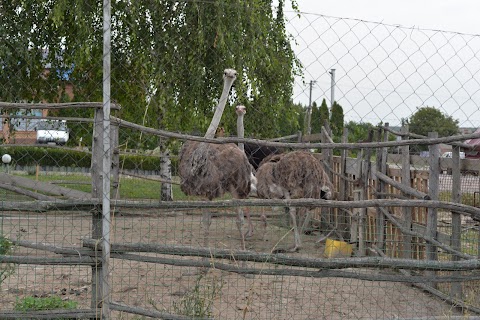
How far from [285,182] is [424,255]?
1.79 metres

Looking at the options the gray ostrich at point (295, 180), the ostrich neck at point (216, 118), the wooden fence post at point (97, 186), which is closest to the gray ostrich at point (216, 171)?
the ostrich neck at point (216, 118)

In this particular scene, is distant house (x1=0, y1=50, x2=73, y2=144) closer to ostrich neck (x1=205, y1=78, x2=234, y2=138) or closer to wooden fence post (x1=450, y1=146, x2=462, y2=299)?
ostrich neck (x1=205, y1=78, x2=234, y2=138)

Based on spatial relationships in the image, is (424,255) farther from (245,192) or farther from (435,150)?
(245,192)

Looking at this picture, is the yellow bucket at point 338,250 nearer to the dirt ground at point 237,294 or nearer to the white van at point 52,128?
the dirt ground at point 237,294

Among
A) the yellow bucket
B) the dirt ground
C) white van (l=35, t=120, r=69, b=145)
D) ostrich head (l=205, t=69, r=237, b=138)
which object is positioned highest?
ostrich head (l=205, t=69, r=237, b=138)

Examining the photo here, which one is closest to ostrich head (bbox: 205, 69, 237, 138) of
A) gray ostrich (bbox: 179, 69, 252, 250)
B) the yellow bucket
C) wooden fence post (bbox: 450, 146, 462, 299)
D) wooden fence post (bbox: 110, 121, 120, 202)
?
gray ostrich (bbox: 179, 69, 252, 250)

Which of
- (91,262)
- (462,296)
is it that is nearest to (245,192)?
(462,296)

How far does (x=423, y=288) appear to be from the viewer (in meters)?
6.02

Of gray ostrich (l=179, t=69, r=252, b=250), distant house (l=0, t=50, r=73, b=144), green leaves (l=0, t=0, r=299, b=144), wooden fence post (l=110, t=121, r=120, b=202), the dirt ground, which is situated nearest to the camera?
→ wooden fence post (l=110, t=121, r=120, b=202)

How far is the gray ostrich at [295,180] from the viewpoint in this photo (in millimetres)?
7590

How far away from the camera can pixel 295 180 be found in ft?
24.9

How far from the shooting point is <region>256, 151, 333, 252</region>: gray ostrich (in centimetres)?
759

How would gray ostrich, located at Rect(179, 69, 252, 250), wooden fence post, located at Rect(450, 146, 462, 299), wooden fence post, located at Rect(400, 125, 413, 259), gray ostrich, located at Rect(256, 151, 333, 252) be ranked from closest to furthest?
wooden fence post, located at Rect(450, 146, 462, 299), wooden fence post, located at Rect(400, 125, 413, 259), gray ostrich, located at Rect(179, 69, 252, 250), gray ostrich, located at Rect(256, 151, 333, 252)

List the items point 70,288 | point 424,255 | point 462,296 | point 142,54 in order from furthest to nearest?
1. point 142,54
2. point 424,255
3. point 70,288
4. point 462,296
